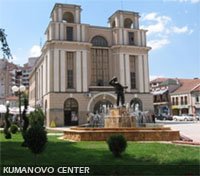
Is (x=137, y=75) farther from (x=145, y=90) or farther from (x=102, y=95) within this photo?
(x=102, y=95)

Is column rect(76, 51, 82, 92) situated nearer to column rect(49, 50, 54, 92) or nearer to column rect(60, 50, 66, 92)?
column rect(60, 50, 66, 92)

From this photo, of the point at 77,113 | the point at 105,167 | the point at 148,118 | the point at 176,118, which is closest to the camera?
the point at 105,167

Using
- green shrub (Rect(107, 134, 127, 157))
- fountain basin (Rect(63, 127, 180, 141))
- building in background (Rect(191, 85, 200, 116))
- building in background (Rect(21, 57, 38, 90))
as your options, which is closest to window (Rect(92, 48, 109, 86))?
building in background (Rect(191, 85, 200, 116))

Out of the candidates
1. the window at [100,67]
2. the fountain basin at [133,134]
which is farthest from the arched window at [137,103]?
the fountain basin at [133,134]

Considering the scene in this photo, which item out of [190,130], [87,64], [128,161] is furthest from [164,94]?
[128,161]

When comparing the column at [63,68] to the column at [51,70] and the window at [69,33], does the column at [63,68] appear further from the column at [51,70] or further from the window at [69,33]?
the window at [69,33]

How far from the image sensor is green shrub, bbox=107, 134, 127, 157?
11.1 m

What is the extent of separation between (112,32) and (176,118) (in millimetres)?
20548

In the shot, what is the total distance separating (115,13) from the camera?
51.7 metres

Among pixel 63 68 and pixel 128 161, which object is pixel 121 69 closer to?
pixel 63 68

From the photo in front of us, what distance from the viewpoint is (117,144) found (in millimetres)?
11195

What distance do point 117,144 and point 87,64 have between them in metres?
36.7

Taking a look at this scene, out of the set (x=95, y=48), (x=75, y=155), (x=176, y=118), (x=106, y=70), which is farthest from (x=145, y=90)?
(x=75, y=155)

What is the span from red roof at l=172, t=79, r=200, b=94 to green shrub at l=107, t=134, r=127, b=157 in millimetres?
60810
